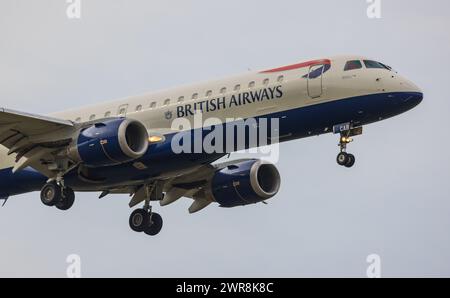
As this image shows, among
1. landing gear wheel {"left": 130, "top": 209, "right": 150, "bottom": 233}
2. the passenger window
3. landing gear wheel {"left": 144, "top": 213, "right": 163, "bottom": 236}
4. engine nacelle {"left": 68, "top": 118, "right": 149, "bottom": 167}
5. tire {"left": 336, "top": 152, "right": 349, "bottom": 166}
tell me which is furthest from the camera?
landing gear wheel {"left": 144, "top": 213, "right": 163, "bottom": 236}

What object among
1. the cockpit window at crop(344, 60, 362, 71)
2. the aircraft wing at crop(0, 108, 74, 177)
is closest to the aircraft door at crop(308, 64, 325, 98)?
the cockpit window at crop(344, 60, 362, 71)

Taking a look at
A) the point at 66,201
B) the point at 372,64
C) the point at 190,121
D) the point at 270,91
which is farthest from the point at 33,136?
the point at 372,64

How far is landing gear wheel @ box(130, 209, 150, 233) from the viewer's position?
58.4m

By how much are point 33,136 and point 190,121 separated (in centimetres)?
597

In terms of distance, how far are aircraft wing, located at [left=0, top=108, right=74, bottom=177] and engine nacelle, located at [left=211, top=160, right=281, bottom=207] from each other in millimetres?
7679

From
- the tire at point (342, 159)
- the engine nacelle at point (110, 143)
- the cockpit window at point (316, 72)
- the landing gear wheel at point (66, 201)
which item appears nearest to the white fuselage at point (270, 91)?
the cockpit window at point (316, 72)

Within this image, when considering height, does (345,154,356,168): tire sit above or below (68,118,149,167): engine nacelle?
below

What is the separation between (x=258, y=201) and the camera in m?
58.7

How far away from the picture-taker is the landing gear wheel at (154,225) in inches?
2304

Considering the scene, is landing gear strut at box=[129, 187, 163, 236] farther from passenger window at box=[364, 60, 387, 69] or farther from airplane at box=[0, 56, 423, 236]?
passenger window at box=[364, 60, 387, 69]

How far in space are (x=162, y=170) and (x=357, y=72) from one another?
816cm

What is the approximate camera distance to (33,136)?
5444 centimetres

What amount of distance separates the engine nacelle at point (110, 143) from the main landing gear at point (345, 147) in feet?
23.5

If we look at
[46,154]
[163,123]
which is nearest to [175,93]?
[163,123]
